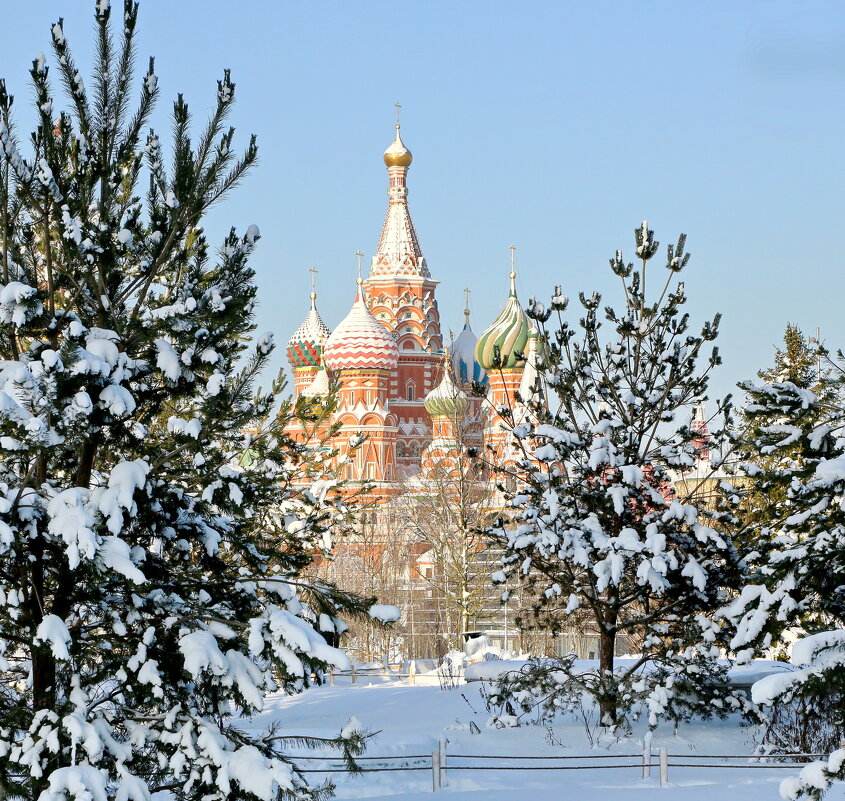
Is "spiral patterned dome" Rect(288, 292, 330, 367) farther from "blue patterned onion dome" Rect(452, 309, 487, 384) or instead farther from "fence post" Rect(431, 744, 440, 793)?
"fence post" Rect(431, 744, 440, 793)

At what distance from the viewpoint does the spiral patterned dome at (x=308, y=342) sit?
220 feet

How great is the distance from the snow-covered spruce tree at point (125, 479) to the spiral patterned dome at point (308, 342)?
58.0 meters

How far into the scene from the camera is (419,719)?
1695cm

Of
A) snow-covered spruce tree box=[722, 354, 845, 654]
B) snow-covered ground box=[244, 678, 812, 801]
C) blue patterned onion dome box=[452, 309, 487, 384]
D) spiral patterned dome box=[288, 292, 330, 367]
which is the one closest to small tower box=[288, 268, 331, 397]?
spiral patterned dome box=[288, 292, 330, 367]

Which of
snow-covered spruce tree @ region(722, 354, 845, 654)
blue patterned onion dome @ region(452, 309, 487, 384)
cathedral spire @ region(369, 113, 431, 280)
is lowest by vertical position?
snow-covered spruce tree @ region(722, 354, 845, 654)

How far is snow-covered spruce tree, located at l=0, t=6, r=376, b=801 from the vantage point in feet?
22.9

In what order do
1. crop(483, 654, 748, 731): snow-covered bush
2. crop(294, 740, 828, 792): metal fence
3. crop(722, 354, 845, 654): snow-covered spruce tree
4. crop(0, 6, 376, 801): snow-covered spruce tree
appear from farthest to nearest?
crop(483, 654, 748, 731): snow-covered bush < crop(294, 740, 828, 792): metal fence < crop(722, 354, 845, 654): snow-covered spruce tree < crop(0, 6, 376, 801): snow-covered spruce tree

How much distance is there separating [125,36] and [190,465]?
2.89 metres

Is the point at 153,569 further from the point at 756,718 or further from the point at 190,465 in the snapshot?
the point at 756,718

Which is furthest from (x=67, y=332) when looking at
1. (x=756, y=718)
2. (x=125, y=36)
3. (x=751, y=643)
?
(x=756, y=718)

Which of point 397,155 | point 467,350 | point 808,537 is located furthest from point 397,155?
point 808,537

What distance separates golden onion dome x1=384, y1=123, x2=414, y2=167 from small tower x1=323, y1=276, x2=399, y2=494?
33.0 ft

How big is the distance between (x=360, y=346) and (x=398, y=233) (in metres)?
9.15

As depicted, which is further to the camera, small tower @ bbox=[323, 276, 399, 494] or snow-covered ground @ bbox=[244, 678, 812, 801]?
small tower @ bbox=[323, 276, 399, 494]
